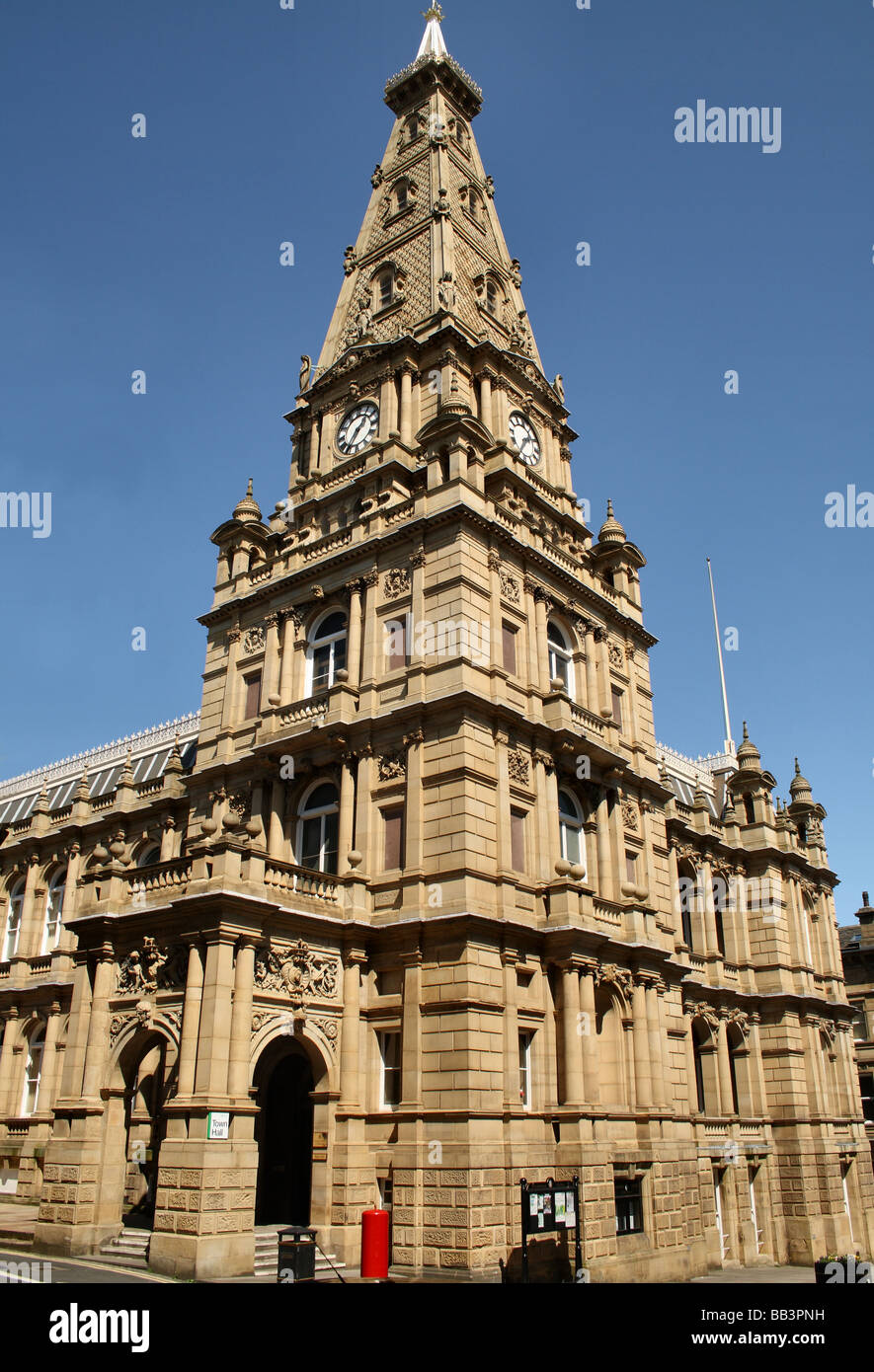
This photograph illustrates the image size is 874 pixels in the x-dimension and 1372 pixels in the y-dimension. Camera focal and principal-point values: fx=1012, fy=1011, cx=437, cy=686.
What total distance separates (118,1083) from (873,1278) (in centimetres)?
2626

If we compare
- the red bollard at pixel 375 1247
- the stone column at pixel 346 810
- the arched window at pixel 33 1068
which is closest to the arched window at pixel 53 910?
the arched window at pixel 33 1068

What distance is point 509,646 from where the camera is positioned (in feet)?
102

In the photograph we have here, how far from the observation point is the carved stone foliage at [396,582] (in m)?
30.7

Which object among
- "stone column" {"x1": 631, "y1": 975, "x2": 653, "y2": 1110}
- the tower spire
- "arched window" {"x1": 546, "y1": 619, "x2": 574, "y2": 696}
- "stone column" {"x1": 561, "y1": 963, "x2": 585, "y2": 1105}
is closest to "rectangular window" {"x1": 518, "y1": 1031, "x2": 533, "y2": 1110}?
"stone column" {"x1": 561, "y1": 963, "x2": 585, "y2": 1105}

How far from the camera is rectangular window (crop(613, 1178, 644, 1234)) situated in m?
27.1

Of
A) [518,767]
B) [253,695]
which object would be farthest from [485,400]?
[518,767]

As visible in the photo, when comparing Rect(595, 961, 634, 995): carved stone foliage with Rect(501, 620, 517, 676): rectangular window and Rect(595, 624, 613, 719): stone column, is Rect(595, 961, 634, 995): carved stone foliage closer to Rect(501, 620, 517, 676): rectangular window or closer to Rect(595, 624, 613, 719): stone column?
Rect(595, 624, 613, 719): stone column

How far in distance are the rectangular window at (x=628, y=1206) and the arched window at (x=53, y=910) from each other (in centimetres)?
2631

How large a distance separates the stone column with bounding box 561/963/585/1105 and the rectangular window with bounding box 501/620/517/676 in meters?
8.89

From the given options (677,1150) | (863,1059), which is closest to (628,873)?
(677,1150)

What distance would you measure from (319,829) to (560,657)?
396 inches

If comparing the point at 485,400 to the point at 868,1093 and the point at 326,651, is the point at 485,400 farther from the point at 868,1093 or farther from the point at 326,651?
the point at 868,1093

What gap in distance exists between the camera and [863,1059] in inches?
2544
